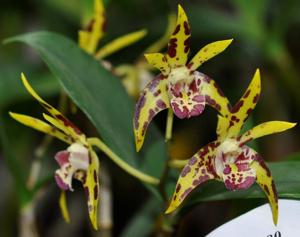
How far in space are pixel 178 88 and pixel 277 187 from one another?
19cm

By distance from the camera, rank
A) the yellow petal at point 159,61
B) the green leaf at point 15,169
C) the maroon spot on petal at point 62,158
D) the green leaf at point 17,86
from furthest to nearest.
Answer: the green leaf at point 17,86, the green leaf at point 15,169, the maroon spot on petal at point 62,158, the yellow petal at point 159,61

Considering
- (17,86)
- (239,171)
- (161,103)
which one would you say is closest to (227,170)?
(239,171)

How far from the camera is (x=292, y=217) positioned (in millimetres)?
843

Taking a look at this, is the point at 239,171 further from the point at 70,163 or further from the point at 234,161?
the point at 70,163

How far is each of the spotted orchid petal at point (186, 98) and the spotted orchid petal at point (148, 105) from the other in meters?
0.01

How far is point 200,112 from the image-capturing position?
32.1 inches

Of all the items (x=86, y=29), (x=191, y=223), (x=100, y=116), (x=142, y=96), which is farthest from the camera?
(x=191, y=223)

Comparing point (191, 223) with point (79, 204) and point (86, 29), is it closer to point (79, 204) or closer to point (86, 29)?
point (79, 204)

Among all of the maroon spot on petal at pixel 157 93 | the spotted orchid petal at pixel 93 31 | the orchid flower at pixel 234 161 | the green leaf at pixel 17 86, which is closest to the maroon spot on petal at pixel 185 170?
the orchid flower at pixel 234 161

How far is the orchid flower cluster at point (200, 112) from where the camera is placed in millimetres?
815

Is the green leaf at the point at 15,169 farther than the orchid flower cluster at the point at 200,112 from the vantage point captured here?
Yes

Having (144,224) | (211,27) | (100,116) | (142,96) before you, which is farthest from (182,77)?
(211,27)

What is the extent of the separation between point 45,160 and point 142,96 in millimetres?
951

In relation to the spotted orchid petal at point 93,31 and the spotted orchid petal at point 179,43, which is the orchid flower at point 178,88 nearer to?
the spotted orchid petal at point 179,43
